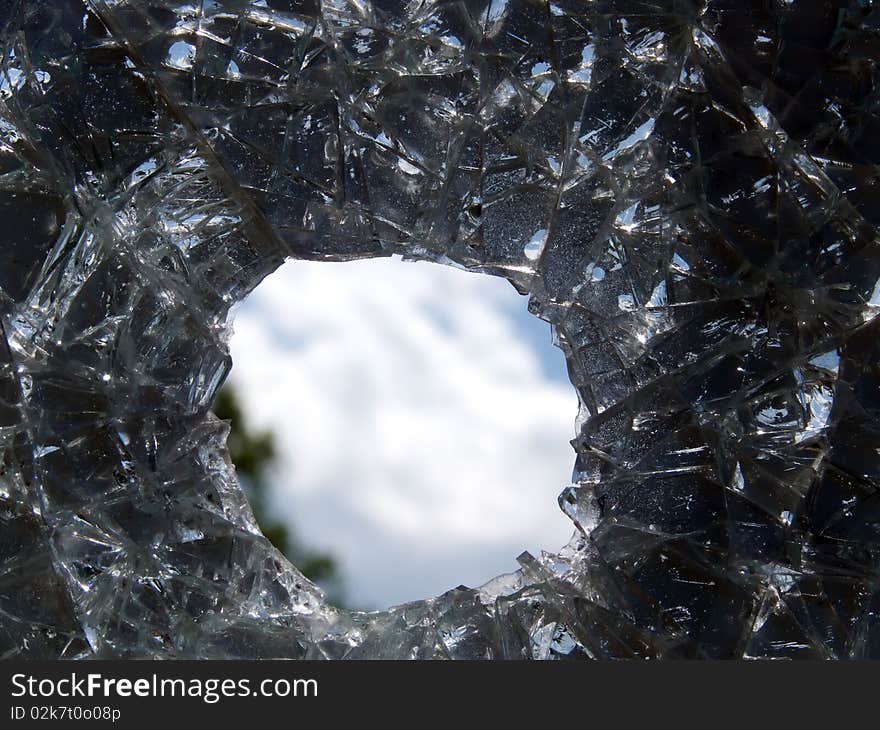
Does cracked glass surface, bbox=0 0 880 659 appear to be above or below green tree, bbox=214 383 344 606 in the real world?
below

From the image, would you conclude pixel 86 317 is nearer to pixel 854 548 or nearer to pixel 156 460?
pixel 156 460

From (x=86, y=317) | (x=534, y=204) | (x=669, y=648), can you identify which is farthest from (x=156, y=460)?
(x=669, y=648)

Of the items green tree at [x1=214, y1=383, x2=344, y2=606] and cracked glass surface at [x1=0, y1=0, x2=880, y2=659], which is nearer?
cracked glass surface at [x1=0, y1=0, x2=880, y2=659]

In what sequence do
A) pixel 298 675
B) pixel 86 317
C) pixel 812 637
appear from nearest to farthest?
pixel 298 675 → pixel 812 637 → pixel 86 317

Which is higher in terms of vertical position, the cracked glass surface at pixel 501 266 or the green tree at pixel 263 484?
the green tree at pixel 263 484
